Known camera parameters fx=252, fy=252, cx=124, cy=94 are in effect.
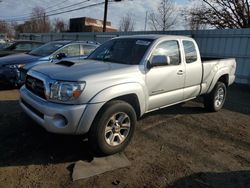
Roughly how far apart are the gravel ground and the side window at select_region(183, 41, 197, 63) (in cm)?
137

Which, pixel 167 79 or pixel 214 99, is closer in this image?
pixel 167 79

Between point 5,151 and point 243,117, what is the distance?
5.35m

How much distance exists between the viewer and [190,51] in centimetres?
541

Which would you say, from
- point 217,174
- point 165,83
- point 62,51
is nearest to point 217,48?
point 62,51

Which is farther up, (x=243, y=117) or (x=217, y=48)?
(x=217, y=48)

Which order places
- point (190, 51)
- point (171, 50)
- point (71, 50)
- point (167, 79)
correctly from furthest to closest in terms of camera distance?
point (71, 50)
point (190, 51)
point (171, 50)
point (167, 79)

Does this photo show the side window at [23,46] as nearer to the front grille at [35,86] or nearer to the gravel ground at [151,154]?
the gravel ground at [151,154]

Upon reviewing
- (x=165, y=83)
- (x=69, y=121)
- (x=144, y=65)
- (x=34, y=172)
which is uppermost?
(x=144, y=65)

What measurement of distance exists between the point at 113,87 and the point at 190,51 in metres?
2.49

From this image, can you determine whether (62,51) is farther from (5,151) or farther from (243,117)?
(243,117)

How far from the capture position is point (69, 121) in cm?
332

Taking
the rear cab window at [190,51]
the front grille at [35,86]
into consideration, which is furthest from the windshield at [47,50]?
the rear cab window at [190,51]

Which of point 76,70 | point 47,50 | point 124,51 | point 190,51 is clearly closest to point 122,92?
point 76,70

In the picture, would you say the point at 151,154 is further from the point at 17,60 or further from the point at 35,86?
the point at 17,60
